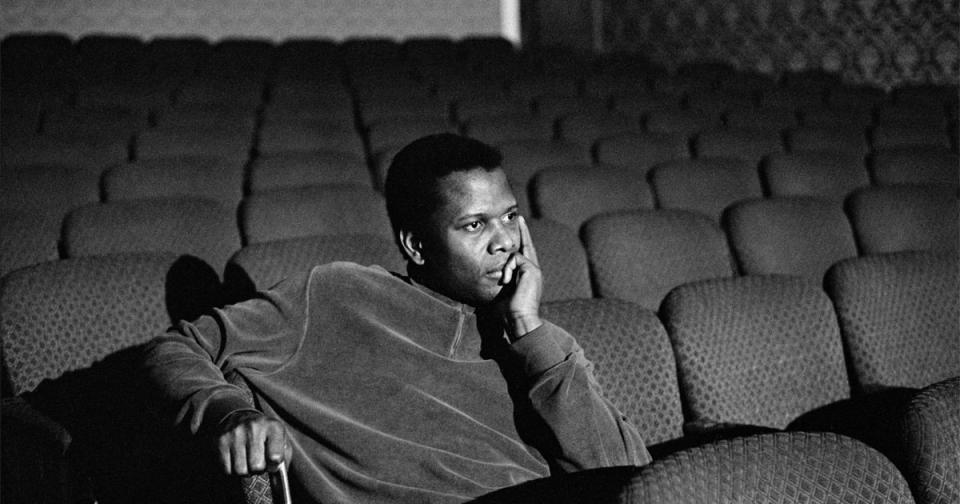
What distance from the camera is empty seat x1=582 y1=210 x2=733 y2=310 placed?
1.24m

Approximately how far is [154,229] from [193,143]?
643 millimetres

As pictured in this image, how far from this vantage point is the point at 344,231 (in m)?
1.33

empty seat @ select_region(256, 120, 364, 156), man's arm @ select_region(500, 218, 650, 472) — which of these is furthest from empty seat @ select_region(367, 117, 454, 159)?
man's arm @ select_region(500, 218, 650, 472)

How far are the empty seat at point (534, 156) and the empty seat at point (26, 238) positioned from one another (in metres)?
0.84

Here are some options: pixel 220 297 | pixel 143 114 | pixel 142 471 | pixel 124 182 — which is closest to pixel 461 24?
pixel 143 114

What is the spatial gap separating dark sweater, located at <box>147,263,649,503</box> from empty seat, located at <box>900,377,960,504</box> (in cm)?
21

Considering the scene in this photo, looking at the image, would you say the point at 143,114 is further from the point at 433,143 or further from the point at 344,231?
the point at 433,143

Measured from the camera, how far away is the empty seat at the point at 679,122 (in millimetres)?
2221

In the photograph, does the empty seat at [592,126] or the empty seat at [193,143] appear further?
the empty seat at [592,126]

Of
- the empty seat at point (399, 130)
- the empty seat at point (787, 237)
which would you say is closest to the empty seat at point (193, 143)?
the empty seat at point (399, 130)

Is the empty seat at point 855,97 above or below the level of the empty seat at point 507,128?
below

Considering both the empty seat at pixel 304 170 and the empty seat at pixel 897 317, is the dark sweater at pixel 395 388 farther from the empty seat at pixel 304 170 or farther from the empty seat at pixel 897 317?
the empty seat at pixel 304 170

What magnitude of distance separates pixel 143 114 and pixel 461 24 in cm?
233

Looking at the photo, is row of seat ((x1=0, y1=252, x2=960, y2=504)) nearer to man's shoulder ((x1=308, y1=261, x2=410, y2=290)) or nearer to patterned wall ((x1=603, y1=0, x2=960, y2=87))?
man's shoulder ((x1=308, y1=261, x2=410, y2=290))
